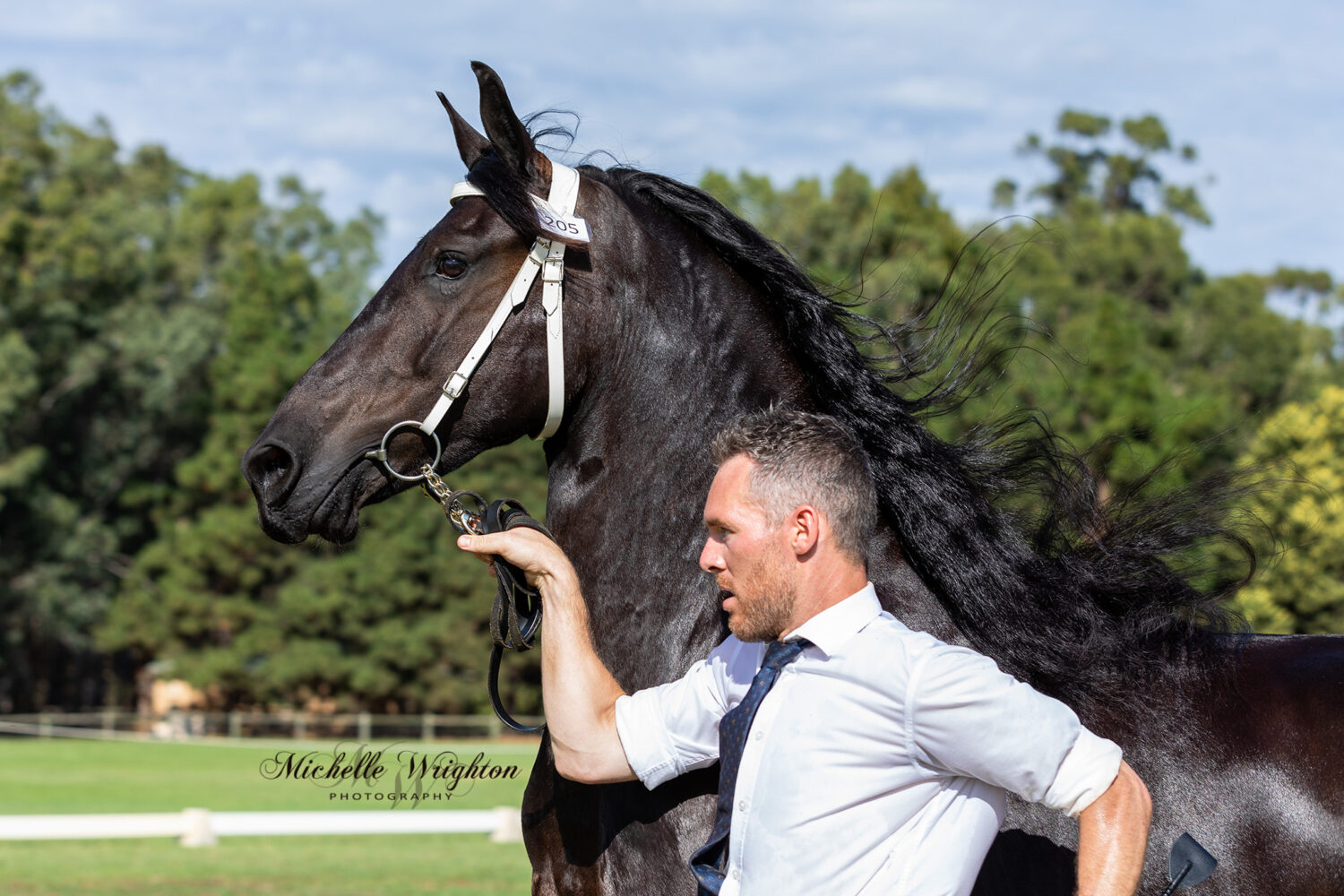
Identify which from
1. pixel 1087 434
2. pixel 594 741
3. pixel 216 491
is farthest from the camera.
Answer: pixel 216 491

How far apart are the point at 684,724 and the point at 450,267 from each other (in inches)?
46.5

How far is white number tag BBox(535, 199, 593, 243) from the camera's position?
290 cm

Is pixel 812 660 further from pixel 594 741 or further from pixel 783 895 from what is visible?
pixel 594 741

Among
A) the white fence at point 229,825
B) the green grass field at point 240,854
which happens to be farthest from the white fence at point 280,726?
the white fence at point 229,825

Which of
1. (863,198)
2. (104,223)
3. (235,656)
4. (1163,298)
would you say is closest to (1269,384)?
(1163,298)

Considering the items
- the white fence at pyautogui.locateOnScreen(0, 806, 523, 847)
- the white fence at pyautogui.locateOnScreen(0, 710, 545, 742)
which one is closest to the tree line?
the white fence at pyautogui.locateOnScreen(0, 710, 545, 742)

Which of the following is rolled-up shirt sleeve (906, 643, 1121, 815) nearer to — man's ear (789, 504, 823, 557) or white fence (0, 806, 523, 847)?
man's ear (789, 504, 823, 557)

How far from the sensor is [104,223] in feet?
145

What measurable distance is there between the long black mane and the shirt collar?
577mm

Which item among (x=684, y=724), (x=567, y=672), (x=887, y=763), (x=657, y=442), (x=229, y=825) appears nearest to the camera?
(x=887, y=763)

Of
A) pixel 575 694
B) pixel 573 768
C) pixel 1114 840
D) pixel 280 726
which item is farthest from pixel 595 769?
pixel 280 726

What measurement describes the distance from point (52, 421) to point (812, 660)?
4599cm

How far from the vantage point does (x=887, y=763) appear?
2256 mm

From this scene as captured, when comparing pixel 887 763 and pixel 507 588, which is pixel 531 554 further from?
pixel 887 763
